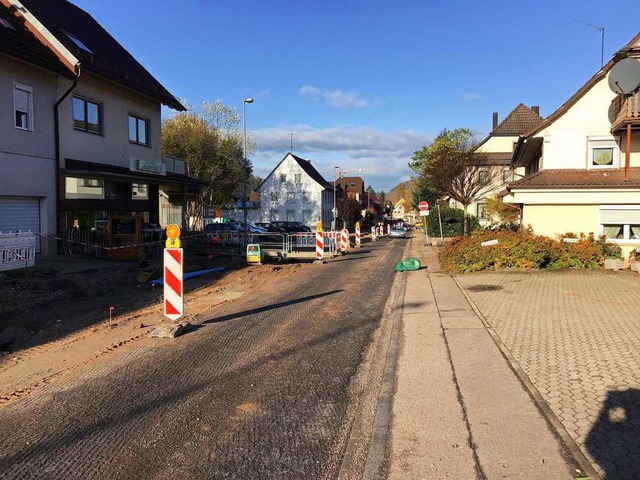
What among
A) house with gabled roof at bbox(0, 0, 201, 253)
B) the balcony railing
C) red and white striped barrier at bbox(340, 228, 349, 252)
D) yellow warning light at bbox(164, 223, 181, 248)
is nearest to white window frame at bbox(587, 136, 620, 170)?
the balcony railing

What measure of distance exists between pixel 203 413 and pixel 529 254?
13.6 m

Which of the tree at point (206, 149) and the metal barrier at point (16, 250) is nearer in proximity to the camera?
the metal barrier at point (16, 250)

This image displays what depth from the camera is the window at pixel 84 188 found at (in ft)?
60.0

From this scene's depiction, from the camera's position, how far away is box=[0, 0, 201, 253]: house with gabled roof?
15.8 m

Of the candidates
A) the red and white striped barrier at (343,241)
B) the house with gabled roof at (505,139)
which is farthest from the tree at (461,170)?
the red and white striped barrier at (343,241)

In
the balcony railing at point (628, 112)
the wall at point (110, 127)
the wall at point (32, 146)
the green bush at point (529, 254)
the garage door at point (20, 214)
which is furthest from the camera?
the wall at point (110, 127)

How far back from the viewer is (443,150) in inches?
1518

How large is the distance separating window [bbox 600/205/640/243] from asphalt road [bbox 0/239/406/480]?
1385 cm

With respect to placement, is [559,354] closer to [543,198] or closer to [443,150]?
[543,198]

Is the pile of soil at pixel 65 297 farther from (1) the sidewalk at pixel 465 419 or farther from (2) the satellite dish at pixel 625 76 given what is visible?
(2) the satellite dish at pixel 625 76

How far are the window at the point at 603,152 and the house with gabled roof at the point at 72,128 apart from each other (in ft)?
55.9

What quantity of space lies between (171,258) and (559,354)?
572cm

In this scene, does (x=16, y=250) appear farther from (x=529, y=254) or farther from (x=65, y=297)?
(x=529, y=254)

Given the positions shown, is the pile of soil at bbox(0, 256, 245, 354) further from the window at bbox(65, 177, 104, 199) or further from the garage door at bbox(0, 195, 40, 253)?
the window at bbox(65, 177, 104, 199)
